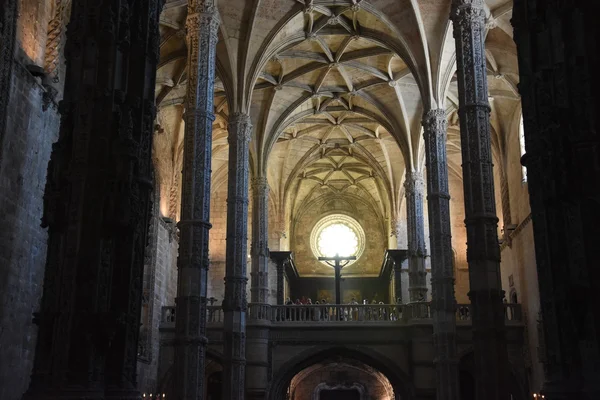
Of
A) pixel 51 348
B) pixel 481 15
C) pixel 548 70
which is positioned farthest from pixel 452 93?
pixel 51 348

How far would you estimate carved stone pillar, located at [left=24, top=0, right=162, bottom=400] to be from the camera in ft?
23.5

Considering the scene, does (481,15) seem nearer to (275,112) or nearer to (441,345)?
(441,345)

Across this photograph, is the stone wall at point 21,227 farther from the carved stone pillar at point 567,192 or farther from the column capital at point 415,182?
the column capital at point 415,182

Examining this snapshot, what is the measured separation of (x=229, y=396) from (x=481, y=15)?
14.2 m

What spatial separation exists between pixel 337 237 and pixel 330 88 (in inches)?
551

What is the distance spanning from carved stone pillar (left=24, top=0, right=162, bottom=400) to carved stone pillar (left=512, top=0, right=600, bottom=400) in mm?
4590

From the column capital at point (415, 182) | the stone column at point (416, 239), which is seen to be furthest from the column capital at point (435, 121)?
the column capital at point (415, 182)

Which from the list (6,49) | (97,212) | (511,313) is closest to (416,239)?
(511,313)

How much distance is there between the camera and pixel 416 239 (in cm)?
3058

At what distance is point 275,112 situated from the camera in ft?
107

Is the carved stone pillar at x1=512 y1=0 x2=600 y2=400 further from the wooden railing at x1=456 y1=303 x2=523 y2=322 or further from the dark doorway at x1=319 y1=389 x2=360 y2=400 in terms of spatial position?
the dark doorway at x1=319 y1=389 x2=360 y2=400

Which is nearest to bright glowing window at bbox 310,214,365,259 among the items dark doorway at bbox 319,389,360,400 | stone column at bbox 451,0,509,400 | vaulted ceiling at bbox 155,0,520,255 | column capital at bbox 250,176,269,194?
vaulted ceiling at bbox 155,0,520,255

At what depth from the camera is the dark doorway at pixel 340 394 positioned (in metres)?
39.5

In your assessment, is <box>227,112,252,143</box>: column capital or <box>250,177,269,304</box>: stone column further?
<box>250,177,269,304</box>: stone column
